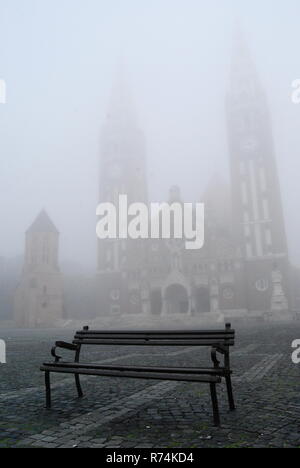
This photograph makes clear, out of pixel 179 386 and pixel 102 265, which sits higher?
pixel 102 265

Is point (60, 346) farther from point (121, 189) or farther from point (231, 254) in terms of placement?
point (121, 189)

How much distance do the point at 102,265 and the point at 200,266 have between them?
12837mm

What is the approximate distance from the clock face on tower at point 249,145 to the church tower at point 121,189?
1522cm

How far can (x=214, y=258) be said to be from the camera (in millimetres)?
41969

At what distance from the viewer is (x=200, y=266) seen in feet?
139

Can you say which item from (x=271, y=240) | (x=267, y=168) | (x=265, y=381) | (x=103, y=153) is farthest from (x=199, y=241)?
(x=265, y=381)

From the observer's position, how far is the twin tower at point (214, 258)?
3975 centimetres

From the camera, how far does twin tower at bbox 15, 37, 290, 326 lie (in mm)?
39750

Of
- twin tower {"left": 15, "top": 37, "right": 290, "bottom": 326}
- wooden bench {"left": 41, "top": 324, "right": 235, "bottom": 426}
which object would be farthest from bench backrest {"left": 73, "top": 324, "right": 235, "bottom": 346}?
twin tower {"left": 15, "top": 37, "right": 290, "bottom": 326}

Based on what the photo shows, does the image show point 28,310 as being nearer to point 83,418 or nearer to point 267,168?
point 267,168

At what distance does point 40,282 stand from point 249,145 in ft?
96.9

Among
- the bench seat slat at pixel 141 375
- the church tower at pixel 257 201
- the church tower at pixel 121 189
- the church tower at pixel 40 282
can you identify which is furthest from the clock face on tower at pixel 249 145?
the bench seat slat at pixel 141 375

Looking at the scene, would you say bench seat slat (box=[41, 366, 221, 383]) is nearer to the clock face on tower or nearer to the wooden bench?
the wooden bench

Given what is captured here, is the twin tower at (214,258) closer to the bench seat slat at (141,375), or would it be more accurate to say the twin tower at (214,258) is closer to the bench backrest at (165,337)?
the bench backrest at (165,337)
